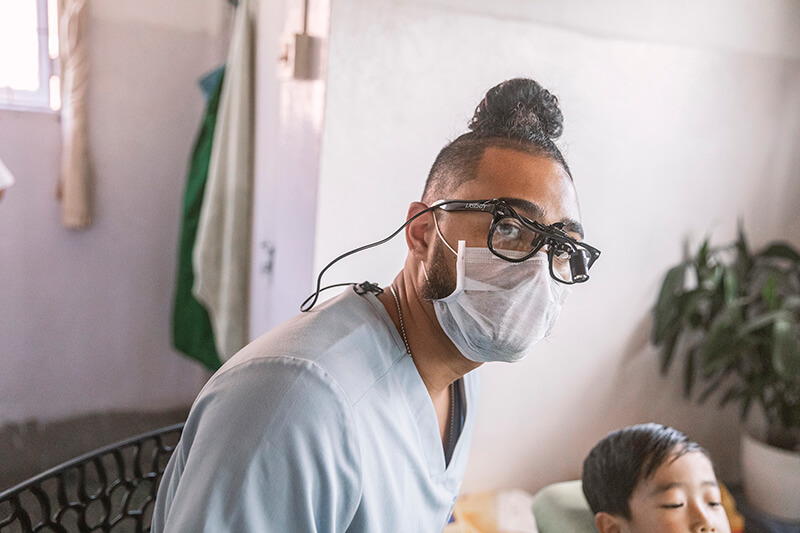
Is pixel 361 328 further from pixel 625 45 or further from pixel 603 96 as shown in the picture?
pixel 625 45

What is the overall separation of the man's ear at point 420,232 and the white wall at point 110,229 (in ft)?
7.44

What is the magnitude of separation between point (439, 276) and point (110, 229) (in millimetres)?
2387

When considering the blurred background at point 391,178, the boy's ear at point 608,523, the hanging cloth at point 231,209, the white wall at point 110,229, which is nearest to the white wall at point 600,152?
the blurred background at point 391,178

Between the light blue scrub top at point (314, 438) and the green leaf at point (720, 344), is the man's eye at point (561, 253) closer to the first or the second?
the light blue scrub top at point (314, 438)

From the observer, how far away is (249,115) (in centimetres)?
237

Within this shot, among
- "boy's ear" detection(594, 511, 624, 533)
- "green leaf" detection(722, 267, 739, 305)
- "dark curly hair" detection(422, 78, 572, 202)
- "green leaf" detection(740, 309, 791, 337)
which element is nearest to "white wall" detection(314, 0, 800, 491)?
"green leaf" detection(722, 267, 739, 305)

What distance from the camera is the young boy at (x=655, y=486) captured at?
1.28 metres

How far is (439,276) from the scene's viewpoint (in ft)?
3.24

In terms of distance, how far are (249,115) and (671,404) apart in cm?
192

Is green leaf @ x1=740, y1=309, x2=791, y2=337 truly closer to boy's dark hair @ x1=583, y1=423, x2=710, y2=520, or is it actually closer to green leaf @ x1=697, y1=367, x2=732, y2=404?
green leaf @ x1=697, y1=367, x2=732, y2=404

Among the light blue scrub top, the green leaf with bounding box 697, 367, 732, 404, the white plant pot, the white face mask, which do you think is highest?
the white face mask

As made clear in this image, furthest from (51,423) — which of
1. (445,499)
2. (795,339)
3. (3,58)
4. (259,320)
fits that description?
(795,339)

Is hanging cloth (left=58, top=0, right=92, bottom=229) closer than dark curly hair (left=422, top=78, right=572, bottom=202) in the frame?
No

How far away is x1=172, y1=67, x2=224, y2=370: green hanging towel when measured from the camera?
104 inches
